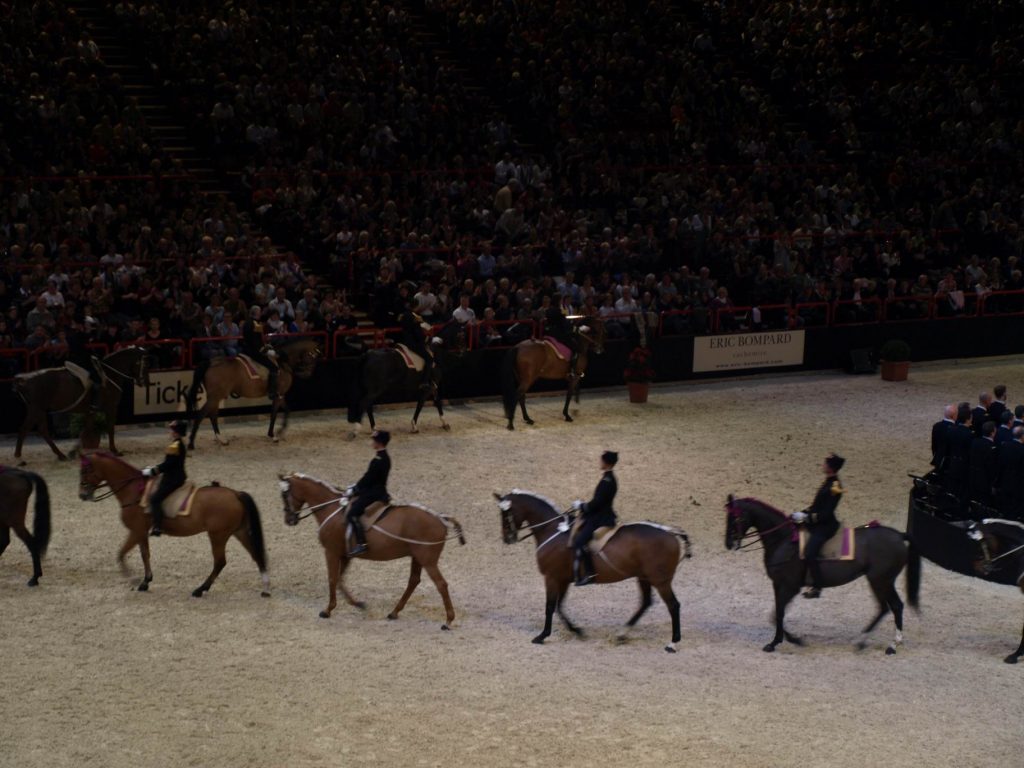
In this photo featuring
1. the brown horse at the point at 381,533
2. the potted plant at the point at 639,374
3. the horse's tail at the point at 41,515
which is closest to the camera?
the brown horse at the point at 381,533

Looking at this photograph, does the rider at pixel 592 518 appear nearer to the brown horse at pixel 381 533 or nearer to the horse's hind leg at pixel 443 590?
the brown horse at pixel 381 533

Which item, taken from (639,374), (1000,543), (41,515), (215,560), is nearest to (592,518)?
(215,560)

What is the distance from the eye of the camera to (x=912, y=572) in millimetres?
14586

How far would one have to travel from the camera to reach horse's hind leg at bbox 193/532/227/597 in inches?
609

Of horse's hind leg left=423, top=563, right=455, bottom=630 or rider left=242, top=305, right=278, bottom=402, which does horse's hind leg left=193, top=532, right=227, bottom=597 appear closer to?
horse's hind leg left=423, top=563, right=455, bottom=630

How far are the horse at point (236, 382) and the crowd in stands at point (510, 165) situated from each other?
5.78 ft

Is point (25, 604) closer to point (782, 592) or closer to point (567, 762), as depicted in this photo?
point (567, 762)

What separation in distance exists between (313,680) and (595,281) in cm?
1717

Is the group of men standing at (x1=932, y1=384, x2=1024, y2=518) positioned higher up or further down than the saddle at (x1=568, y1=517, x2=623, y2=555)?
higher up

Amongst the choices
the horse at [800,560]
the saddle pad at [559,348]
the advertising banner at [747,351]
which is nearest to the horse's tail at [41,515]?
the horse at [800,560]

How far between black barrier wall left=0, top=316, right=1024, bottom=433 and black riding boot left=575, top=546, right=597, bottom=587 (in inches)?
370

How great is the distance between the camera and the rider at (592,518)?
14312 mm

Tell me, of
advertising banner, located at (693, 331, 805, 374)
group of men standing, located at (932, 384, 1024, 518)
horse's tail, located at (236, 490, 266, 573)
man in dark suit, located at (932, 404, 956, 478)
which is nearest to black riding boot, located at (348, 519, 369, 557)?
horse's tail, located at (236, 490, 266, 573)

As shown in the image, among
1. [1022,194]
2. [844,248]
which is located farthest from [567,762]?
[1022,194]
